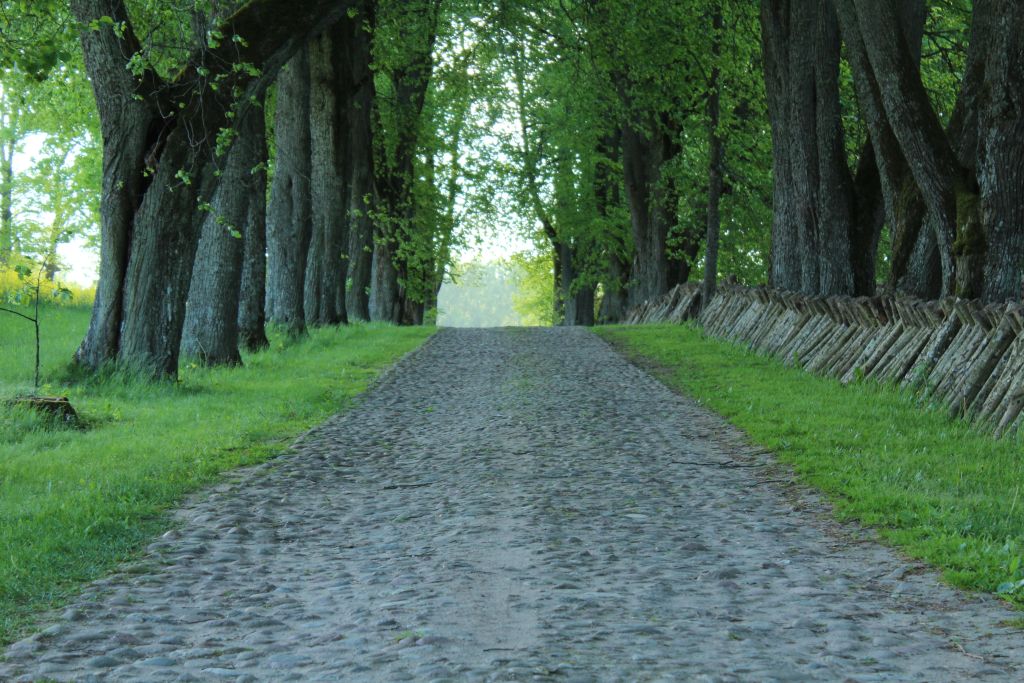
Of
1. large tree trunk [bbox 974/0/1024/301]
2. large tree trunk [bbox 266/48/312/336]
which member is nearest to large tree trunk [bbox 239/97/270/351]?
large tree trunk [bbox 266/48/312/336]

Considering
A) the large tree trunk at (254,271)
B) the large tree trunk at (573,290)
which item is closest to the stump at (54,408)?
the large tree trunk at (254,271)

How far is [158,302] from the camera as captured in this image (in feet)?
47.8

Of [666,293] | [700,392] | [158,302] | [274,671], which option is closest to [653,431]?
[700,392]

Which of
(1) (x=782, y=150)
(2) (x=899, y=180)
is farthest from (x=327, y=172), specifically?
(2) (x=899, y=180)

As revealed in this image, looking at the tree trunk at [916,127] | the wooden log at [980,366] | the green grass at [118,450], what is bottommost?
the green grass at [118,450]

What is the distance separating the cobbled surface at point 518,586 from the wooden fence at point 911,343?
107 inches

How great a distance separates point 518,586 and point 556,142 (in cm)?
3693

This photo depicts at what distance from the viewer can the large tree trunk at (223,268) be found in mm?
17594

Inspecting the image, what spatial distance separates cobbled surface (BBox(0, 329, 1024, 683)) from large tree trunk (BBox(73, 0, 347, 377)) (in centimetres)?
479

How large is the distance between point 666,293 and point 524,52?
10019 millimetres

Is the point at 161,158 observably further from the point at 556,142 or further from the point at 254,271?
the point at 556,142

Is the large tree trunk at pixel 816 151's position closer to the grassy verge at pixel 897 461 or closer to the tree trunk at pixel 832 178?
the tree trunk at pixel 832 178

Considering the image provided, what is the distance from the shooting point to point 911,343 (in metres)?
13.7

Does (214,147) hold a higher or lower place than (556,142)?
lower
